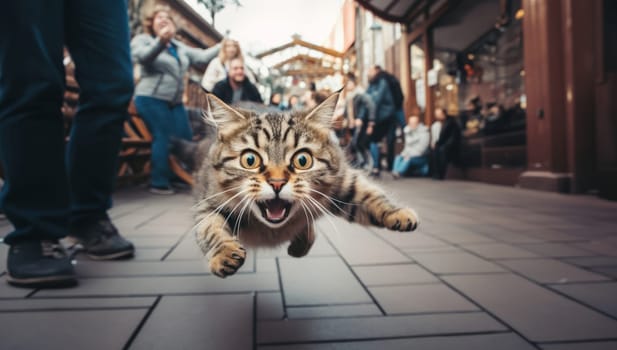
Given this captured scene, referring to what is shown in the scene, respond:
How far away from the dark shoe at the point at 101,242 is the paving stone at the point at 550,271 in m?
1.49

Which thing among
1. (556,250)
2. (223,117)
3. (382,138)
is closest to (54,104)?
(223,117)

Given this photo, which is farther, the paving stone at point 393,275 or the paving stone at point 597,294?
the paving stone at point 393,275

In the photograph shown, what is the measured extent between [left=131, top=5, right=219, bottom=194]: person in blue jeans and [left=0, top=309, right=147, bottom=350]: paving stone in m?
0.65

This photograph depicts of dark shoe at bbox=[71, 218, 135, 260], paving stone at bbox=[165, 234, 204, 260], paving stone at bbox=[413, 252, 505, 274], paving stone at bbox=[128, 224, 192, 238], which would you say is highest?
dark shoe at bbox=[71, 218, 135, 260]

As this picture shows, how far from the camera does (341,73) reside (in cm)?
74

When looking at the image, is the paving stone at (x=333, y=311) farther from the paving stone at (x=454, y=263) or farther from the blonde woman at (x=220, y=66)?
the blonde woman at (x=220, y=66)

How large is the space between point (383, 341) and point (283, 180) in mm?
557

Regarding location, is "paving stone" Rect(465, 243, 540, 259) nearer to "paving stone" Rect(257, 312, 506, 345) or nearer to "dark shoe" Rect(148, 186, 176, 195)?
"paving stone" Rect(257, 312, 506, 345)

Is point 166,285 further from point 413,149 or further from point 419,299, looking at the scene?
point 413,149

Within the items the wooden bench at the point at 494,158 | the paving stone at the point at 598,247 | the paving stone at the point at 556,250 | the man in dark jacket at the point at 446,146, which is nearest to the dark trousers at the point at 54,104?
the paving stone at the point at 556,250

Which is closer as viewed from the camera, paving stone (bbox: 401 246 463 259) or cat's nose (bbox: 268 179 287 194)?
cat's nose (bbox: 268 179 287 194)

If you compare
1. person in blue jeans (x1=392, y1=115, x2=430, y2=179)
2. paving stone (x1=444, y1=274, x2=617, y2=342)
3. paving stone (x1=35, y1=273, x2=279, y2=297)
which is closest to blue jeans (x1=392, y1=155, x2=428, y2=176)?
person in blue jeans (x1=392, y1=115, x2=430, y2=179)

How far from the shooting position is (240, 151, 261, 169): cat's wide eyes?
62cm

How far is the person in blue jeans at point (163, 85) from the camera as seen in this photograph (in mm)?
901
